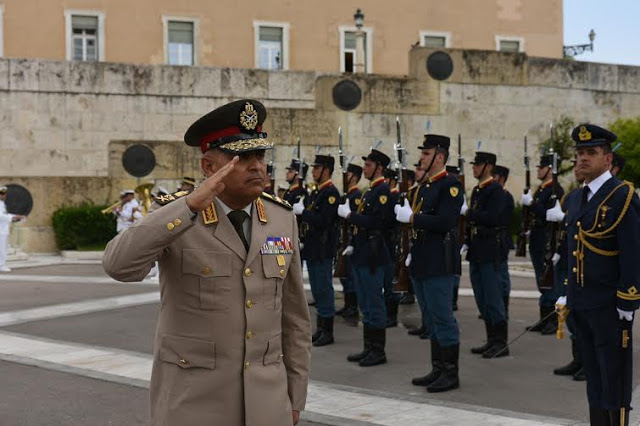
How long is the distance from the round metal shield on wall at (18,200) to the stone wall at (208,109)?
50 cm

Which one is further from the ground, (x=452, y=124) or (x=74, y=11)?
(x=74, y=11)

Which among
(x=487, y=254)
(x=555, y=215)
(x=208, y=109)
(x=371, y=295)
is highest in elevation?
(x=208, y=109)

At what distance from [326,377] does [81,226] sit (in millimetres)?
14151

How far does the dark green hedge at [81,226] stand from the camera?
2058 centimetres

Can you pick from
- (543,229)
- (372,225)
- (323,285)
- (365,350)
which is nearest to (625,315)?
(365,350)

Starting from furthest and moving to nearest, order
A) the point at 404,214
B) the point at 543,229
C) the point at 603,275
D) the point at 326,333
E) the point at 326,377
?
the point at 543,229 → the point at 326,333 → the point at 326,377 → the point at 404,214 → the point at 603,275

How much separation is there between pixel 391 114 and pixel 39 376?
16.0 meters

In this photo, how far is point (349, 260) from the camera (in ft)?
32.4

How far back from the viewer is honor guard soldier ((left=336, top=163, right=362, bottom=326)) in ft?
31.9

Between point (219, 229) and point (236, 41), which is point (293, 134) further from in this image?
point (219, 229)

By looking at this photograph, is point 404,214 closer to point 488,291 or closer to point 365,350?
point 365,350

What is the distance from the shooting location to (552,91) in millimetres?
23891

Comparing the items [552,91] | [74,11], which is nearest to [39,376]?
[552,91]

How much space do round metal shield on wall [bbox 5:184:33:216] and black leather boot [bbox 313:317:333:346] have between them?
43.8ft
